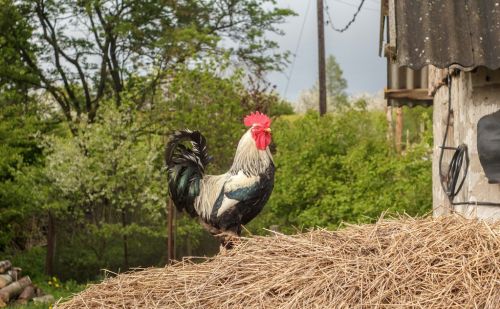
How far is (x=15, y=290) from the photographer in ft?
37.6

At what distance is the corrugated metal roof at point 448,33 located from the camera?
5.78 m

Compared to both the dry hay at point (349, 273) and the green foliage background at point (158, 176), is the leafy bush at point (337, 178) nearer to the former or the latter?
the green foliage background at point (158, 176)

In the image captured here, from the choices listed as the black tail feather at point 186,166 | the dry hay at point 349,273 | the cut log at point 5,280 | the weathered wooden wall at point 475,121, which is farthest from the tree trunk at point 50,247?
the dry hay at point 349,273

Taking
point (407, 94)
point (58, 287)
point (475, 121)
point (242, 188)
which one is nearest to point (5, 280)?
point (58, 287)

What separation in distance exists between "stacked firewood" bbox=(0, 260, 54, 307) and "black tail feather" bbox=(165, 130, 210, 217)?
168 inches

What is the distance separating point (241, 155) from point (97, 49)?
15.4 meters

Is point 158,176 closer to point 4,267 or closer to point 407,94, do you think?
point 4,267

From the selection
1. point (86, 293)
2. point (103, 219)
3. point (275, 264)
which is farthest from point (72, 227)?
→ point (275, 264)

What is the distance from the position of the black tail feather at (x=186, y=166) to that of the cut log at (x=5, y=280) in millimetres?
4752

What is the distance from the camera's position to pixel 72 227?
15.0 m

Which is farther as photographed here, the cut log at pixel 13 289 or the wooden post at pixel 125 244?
the wooden post at pixel 125 244

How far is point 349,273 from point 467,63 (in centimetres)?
261

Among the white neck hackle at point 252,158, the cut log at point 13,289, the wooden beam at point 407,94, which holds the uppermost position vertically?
the wooden beam at point 407,94

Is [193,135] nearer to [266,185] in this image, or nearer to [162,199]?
[266,185]
